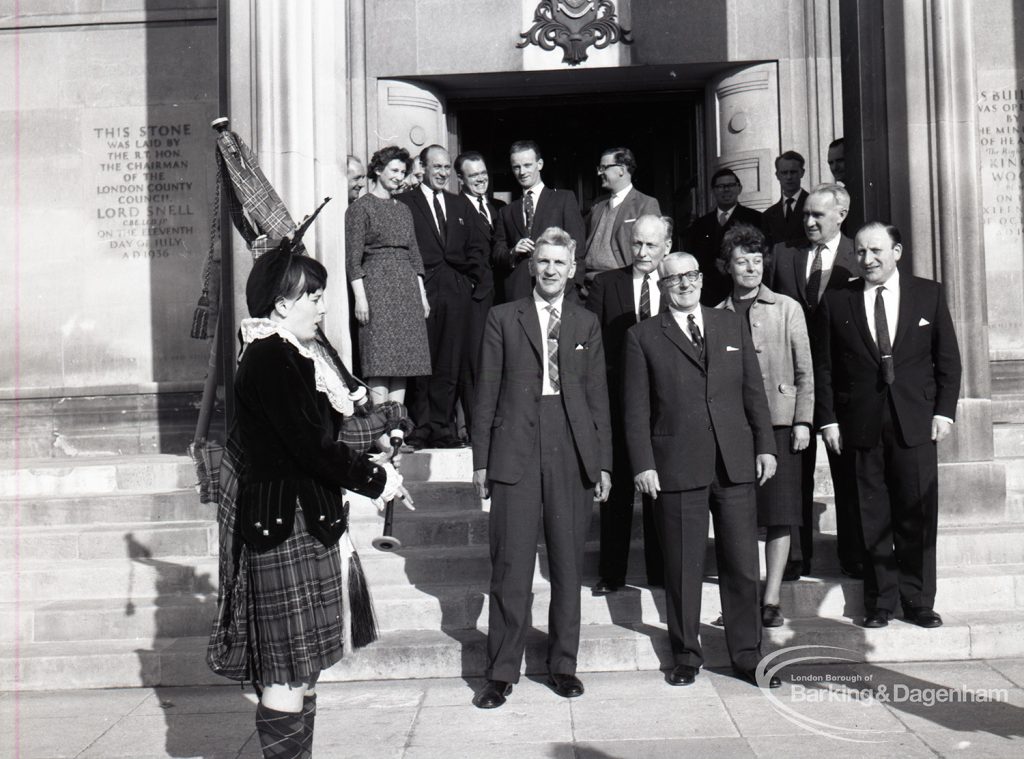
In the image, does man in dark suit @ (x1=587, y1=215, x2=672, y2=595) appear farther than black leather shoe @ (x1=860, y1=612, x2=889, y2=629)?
Yes

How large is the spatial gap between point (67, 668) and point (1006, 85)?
841 centimetres

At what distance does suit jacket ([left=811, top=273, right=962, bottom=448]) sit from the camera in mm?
6289

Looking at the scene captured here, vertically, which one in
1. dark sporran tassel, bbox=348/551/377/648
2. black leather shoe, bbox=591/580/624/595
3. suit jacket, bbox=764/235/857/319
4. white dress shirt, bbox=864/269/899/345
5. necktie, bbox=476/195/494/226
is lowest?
black leather shoe, bbox=591/580/624/595

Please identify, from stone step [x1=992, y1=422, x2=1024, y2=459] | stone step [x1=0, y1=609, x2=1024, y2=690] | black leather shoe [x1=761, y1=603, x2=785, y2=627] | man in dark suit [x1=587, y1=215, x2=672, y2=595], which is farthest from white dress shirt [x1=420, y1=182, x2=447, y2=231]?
stone step [x1=992, y1=422, x2=1024, y2=459]

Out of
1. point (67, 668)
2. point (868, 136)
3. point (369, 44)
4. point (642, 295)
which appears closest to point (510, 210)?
point (642, 295)

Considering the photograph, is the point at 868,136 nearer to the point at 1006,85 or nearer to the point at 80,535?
the point at 1006,85

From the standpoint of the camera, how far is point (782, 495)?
6234 mm

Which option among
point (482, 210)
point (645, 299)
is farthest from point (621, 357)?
point (482, 210)

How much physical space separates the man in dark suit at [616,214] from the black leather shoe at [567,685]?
9.59 ft

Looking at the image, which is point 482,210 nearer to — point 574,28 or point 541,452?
point 574,28

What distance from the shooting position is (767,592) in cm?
631

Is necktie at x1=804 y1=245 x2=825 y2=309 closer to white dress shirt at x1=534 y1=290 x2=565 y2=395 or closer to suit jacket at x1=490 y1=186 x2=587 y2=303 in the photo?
suit jacket at x1=490 y1=186 x2=587 y2=303

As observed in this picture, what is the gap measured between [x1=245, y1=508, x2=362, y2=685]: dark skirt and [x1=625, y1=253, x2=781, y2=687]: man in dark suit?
7.38 feet

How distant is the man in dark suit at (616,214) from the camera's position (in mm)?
7711
